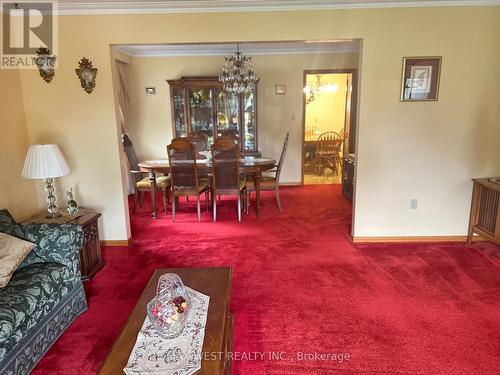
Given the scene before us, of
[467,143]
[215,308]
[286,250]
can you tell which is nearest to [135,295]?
[215,308]

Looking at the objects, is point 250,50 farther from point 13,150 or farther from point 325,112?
point 13,150

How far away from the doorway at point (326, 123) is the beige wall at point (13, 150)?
14.2ft

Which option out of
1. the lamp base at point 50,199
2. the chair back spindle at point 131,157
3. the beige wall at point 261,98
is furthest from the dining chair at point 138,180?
the lamp base at point 50,199

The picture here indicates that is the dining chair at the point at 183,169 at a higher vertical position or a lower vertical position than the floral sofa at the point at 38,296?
higher

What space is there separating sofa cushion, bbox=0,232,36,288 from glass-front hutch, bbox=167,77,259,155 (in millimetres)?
4070

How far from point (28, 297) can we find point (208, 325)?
1.10 m

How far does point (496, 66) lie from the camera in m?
3.34

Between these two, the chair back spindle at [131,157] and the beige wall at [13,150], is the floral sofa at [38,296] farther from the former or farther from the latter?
the chair back spindle at [131,157]

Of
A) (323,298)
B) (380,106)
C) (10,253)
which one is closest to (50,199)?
(10,253)

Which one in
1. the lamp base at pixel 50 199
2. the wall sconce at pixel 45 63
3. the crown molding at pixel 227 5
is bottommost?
the lamp base at pixel 50 199

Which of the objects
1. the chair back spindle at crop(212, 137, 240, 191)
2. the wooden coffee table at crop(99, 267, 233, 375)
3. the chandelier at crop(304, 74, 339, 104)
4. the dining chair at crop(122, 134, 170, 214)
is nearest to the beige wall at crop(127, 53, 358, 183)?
the dining chair at crop(122, 134, 170, 214)

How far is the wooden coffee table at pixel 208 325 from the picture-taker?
1.43 metres

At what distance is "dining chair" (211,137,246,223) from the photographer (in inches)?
166

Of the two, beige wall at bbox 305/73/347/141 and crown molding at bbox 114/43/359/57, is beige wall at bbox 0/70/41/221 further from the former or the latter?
beige wall at bbox 305/73/347/141
